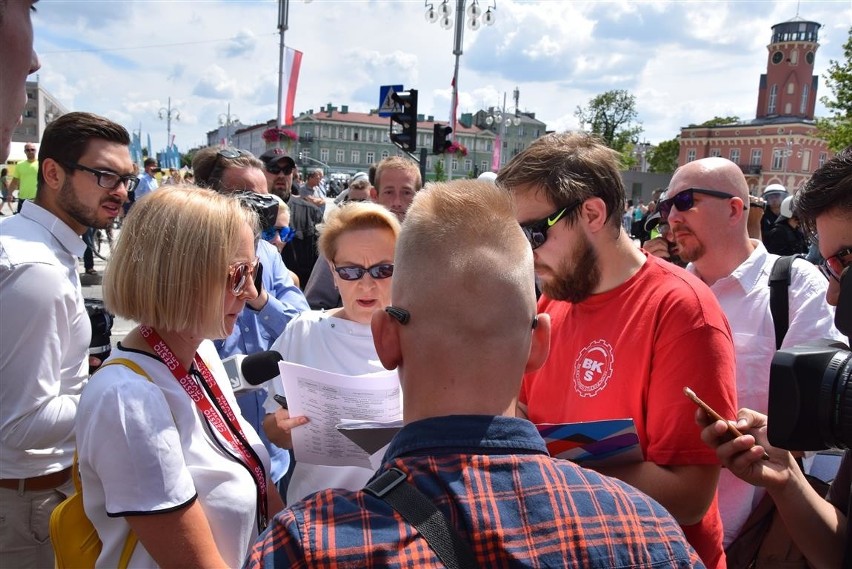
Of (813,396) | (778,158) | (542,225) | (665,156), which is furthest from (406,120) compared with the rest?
(665,156)

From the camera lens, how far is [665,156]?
88.8 meters

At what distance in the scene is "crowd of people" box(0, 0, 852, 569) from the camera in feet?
3.49

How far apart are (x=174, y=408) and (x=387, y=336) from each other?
861 mm

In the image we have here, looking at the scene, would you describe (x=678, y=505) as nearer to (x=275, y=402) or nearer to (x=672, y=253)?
(x=275, y=402)

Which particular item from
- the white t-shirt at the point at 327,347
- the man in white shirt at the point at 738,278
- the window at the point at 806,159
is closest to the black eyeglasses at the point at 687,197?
the man in white shirt at the point at 738,278

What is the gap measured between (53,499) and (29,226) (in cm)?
109

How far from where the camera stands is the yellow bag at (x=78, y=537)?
1.66 m

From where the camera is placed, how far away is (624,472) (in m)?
1.76

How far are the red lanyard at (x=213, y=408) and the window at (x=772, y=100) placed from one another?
98.1 meters

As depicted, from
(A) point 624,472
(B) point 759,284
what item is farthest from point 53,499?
(B) point 759,284

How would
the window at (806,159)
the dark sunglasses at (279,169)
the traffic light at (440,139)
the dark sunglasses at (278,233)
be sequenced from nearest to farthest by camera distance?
the dark sunglasses at (278,233)
the dark sunglasses at (279,169)
the traffic light at (440,139)
the window at (806,159)

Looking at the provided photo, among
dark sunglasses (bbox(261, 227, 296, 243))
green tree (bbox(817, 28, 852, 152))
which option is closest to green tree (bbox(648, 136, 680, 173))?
green tree (bbox(817, 28, 852, 152))

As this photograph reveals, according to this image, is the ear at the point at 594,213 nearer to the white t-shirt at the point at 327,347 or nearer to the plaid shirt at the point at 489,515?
the white t-shirt at the point at 327,347

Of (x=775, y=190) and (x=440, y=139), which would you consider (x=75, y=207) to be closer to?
(x=775, y=190)
